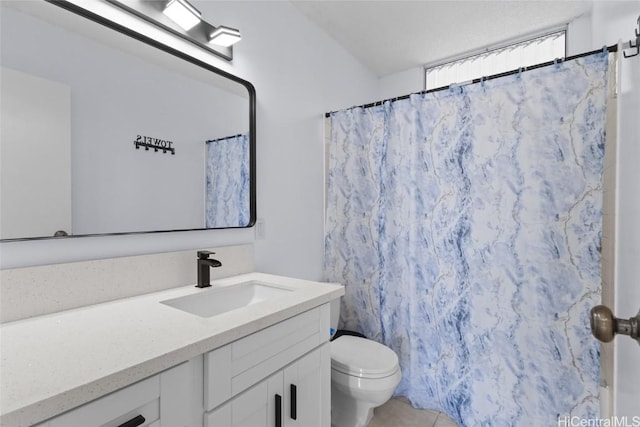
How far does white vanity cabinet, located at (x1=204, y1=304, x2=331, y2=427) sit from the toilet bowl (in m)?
0.30

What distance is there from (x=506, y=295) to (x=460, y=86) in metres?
1.15

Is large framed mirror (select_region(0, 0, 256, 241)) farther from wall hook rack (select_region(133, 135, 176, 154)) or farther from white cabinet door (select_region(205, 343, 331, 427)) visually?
white cabinet door (select_region(205, 343, 331, 427))

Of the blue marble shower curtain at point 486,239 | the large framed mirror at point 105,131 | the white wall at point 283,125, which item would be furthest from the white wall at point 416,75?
the large framed mirror at point 105,131

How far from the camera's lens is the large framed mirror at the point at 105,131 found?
973mm

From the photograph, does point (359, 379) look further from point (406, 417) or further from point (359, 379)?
point (406, 417)

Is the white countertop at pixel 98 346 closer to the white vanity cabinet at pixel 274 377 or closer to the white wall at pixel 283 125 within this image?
the white vanity cabinet at pixel 274 377

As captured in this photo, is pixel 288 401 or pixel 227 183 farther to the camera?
pixel 227 183

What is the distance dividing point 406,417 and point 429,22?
260 centimetres

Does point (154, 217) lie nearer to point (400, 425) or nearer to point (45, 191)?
point (45, 191)

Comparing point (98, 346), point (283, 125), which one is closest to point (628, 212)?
point (98, 346)

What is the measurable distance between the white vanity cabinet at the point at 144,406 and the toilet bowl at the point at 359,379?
972 mm

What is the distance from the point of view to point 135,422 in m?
0.67

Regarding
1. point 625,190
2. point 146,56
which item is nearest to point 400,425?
point 625,190

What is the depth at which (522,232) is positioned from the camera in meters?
1.54
